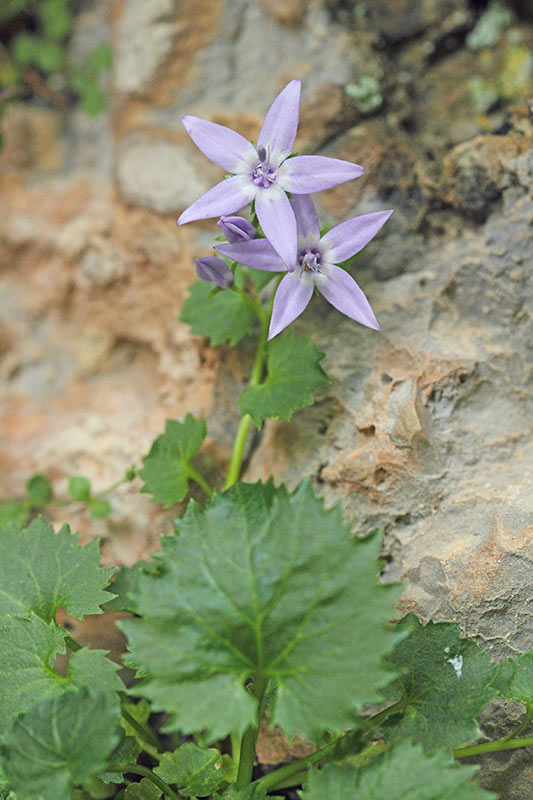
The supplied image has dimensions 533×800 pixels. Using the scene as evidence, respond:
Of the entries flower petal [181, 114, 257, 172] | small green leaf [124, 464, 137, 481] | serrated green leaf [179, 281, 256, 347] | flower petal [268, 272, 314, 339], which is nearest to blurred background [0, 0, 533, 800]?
small green leaf [124, 464, 137, 481]

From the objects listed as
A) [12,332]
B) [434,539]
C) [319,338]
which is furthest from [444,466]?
[12,332]

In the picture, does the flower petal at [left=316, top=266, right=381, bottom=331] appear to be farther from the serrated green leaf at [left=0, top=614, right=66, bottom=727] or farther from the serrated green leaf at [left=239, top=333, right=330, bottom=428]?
the serrated green leaf at [left=0, top=614, right=66, bottom=727]

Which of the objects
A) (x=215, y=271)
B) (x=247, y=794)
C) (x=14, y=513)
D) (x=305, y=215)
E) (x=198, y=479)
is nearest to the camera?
(x=247, y=794)

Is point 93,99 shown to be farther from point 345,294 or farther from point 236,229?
point 345,294

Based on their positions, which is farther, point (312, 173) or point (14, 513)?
point (14, 513)

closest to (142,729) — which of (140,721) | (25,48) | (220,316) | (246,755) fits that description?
(140,721)

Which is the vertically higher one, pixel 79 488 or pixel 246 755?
pixel 79 488
